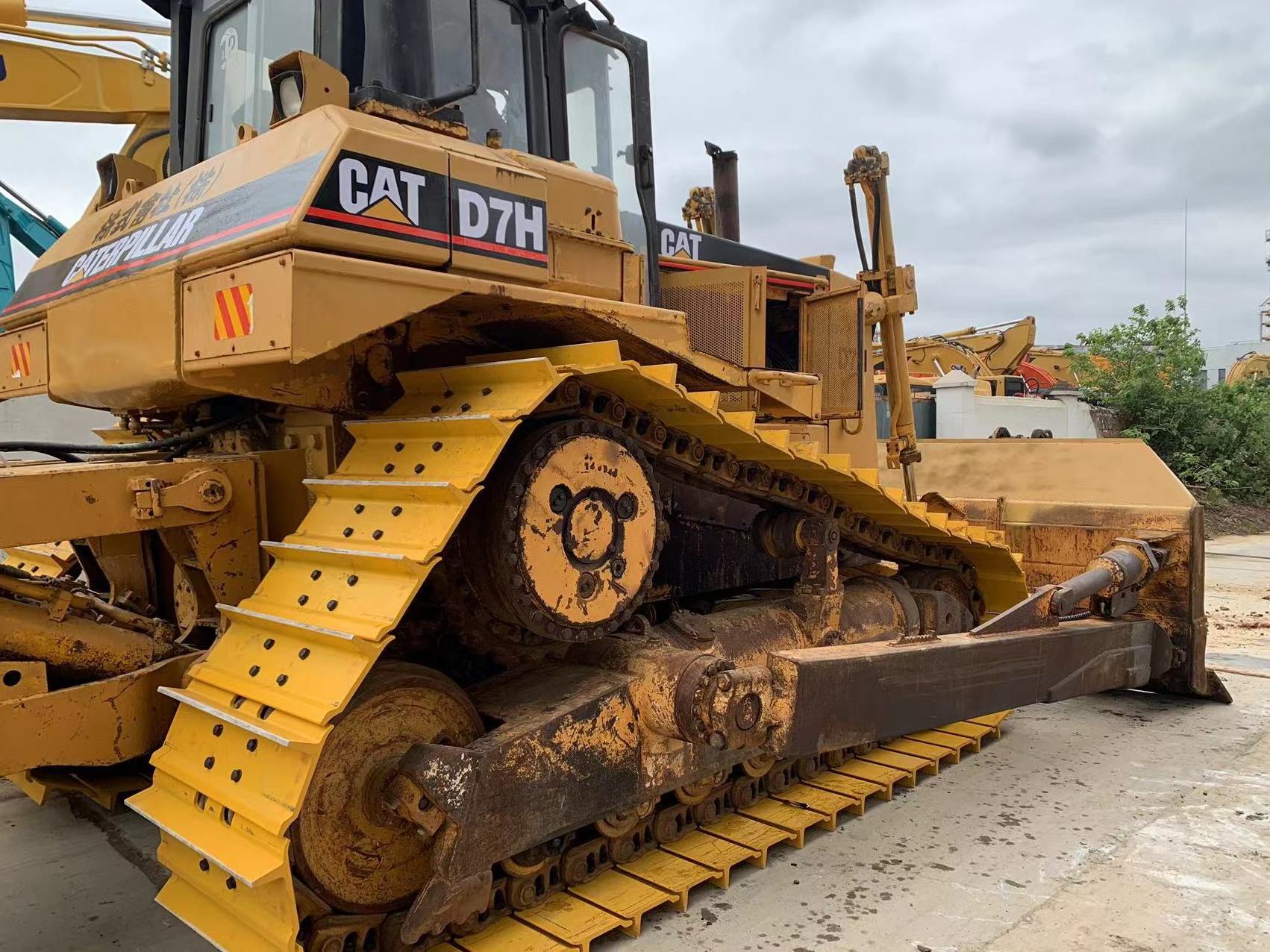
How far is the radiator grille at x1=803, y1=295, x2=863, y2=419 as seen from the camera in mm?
5148

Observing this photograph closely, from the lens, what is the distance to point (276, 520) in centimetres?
313

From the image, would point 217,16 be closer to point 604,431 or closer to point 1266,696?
point 604,431

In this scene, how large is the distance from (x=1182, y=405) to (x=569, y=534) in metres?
17.3

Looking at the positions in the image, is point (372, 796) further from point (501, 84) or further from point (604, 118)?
point (604, 118)

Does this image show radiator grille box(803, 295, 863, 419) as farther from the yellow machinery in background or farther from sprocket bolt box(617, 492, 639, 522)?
the yellow machinery in background

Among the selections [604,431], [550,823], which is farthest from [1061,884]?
[604,431]

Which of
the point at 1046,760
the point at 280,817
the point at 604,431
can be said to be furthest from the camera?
the point at 1046,760

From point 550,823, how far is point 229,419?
1784 millimetres

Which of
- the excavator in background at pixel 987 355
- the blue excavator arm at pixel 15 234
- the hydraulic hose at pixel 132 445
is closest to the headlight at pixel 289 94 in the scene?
the hydraulic hose at pixel 132 445

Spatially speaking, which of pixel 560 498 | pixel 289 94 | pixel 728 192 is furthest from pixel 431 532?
pixel 728 192

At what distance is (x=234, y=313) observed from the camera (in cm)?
256

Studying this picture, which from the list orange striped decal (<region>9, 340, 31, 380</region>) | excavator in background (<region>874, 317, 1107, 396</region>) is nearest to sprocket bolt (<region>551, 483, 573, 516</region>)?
orange striped decal (<region>9, 340, 31, 380</region>)

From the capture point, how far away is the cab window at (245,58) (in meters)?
3.36

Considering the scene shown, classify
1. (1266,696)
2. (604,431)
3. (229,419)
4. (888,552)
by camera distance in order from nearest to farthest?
(604,431) → (229,419) → (888,552) → (1266,696)
